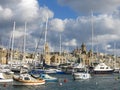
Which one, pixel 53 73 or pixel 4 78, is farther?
pixel 53 73

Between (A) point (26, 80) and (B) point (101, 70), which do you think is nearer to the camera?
(A) point (26, 80)

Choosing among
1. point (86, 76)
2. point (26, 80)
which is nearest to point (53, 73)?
point (86, 76)

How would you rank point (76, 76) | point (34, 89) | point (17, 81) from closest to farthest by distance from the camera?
1. point (34, 89)
2. point (17, 81)
3. point (76, 76)

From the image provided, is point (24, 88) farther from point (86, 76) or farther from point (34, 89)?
point (86, 76)

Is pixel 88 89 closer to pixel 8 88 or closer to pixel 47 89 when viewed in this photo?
pixel 47 89

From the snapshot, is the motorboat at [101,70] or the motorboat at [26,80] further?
the motorboat at [101,70]

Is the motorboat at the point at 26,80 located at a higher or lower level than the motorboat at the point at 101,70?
lower

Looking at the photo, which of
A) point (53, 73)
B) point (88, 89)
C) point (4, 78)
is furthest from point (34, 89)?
point (53, 73)

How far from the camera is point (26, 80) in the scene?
7469cm

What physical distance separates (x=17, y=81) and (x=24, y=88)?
204 inches

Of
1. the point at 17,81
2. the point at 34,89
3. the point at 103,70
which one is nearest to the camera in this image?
the point at 34,89

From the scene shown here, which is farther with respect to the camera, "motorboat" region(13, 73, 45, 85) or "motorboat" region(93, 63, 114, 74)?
"motorboat" region(93, 63, 114, 74)

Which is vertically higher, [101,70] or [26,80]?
[101,70]

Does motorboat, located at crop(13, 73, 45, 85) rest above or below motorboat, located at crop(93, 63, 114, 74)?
below
